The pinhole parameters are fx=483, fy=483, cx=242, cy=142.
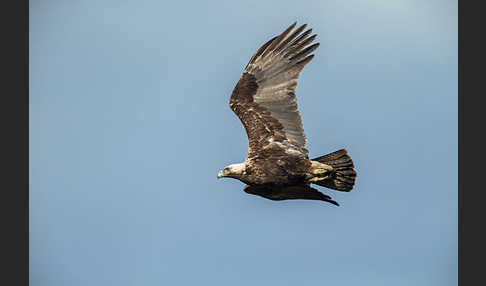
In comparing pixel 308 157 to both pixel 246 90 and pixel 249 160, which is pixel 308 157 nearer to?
pixel 249 160

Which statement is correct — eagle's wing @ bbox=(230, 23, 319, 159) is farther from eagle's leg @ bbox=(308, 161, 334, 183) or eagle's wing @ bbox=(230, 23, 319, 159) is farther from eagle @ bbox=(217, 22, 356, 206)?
eagle's leg @ bbox=(308, 161, 334, 183)

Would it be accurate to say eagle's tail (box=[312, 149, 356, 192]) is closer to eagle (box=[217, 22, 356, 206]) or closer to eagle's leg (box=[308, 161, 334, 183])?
eagle (box=[217, 22, 356, 206])

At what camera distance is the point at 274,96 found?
702 cm

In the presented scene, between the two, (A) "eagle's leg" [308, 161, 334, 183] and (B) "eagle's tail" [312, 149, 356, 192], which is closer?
(A) "eagle's leg" [308, 161, 334, 183]

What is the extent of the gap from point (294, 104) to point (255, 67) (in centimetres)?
85

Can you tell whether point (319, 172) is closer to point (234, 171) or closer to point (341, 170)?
point (341, 170)

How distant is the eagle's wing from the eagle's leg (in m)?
0.24

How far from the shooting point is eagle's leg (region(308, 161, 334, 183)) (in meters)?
6.71

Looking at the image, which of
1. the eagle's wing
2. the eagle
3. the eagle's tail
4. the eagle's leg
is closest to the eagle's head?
the eagle

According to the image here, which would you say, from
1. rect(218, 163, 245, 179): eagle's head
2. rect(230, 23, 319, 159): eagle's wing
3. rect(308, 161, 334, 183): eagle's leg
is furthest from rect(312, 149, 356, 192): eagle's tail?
rect(218, 163, 245, 179): eagle's head

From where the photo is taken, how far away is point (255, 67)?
7.20 m

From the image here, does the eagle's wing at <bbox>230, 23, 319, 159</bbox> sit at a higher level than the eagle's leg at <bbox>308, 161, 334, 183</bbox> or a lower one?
higher

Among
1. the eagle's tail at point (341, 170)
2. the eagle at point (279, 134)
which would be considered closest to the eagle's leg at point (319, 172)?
the eagle at point (279, 134)

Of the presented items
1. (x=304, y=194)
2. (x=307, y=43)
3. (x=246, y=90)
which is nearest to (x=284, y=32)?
(x=307, y=43)
